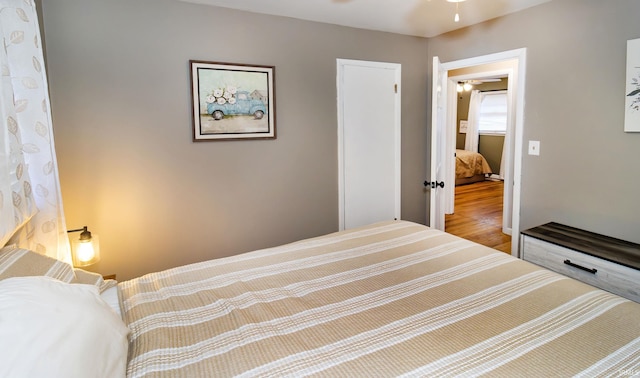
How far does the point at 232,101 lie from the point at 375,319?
211cm

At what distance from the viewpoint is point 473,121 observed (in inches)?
352

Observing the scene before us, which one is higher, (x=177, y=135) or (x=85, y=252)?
(x=177, y=135)

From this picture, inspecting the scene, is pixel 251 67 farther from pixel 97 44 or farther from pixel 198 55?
pixel 97 44

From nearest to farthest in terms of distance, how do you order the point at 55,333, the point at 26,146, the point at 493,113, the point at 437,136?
the point at 55,333 < the point at 26,146 < the point at 437,136 < the point at 493,113

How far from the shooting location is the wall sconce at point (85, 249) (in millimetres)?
2191

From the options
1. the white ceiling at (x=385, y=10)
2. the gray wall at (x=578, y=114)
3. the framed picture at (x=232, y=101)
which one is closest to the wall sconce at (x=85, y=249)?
the framed picture at (x=232, y=101)

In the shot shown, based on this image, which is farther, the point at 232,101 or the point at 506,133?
the point at 506,133

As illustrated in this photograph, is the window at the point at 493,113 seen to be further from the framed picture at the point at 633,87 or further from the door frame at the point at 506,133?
the framed picture at the point at 633,87

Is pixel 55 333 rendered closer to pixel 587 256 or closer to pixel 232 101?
pixel 232 101

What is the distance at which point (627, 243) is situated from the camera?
2.44m

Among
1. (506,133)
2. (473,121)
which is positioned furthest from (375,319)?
(473,121)

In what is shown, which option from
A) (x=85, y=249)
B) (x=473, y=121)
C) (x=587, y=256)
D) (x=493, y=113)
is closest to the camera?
(x=85, y=249)

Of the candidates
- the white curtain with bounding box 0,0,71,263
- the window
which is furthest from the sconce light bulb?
the window

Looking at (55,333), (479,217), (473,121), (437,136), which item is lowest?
(479,217)
